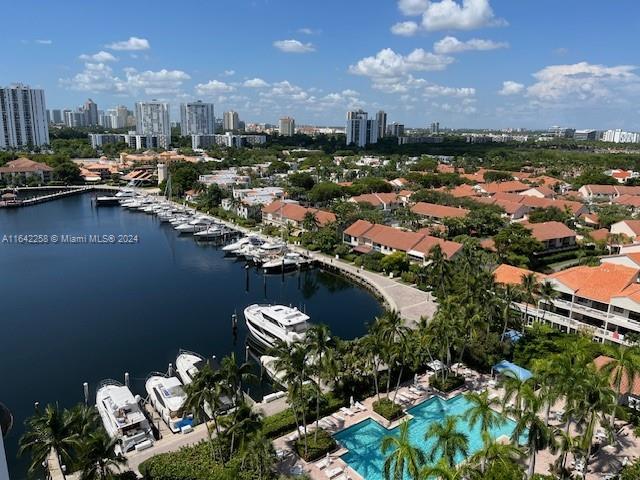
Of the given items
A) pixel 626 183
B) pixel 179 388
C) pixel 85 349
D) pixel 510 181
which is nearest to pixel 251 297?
pixel 85 349

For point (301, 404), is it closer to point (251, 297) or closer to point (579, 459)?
point (579, 459)

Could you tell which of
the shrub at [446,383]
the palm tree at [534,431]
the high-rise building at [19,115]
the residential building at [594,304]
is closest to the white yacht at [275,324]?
the shrub at [446,383]

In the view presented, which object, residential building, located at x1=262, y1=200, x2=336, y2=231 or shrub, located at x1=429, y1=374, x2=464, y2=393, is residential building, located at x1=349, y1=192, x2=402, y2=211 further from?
shrub, located at x1=429, y1=374, x2=464, y2=393

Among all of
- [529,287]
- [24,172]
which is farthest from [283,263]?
[24,172]

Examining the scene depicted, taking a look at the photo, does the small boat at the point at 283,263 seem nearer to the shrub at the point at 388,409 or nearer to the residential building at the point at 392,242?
the residential building at the point at 392,242

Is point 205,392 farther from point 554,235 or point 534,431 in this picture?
point 554,235

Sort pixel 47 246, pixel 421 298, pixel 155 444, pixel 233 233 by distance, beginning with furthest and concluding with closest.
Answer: pixel 233 233, pixel 47 246, pixel 421 298, pixel 155 444

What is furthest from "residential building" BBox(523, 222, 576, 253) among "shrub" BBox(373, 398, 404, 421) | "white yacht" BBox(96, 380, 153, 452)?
"white yacht" BBox(96, 380, 153, 452)
